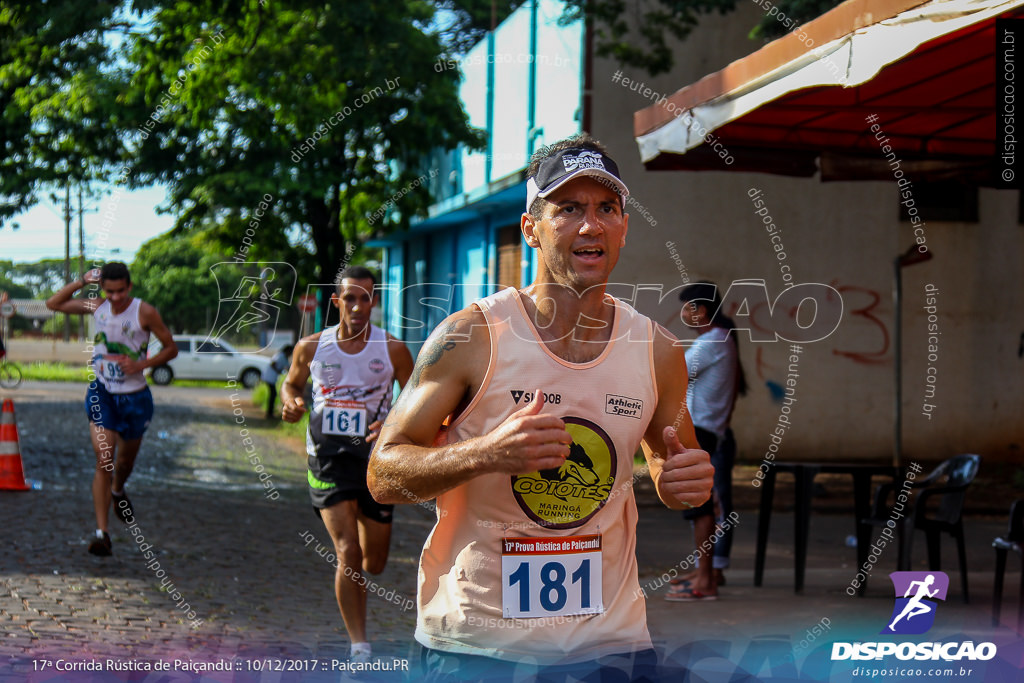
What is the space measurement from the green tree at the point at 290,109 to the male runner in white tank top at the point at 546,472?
8947mm

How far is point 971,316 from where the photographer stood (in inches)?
547

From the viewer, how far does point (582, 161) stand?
2771mm

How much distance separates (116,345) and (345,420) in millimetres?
2842

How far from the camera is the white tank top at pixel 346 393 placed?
18.5 feet

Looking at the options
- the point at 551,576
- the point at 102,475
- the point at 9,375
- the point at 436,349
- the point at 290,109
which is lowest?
the point at 9,375

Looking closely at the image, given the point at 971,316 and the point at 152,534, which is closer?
the point at 152,534

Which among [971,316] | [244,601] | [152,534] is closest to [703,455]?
[244,601]

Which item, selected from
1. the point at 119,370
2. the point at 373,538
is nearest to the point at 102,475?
the point at 119,370

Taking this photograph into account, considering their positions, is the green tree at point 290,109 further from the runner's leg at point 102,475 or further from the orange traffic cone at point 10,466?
the runner's leg at point 102,475

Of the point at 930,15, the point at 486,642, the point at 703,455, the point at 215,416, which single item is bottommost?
the point at 215,416

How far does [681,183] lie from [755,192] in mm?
988

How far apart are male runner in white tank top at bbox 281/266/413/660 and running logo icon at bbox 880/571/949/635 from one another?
9.21 feet

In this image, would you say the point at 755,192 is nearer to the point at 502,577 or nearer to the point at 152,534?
the point at 152,534

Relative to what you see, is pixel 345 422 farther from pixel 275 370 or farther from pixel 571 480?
pixel 275 370
